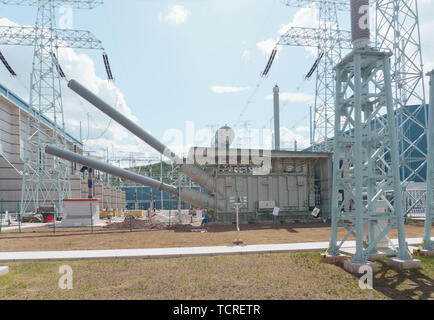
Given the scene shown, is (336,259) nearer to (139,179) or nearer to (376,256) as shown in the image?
(376,256)

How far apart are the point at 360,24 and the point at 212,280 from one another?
10586 mm

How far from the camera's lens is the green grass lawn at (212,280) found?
884 centimetres

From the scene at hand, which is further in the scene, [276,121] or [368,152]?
[276,121]

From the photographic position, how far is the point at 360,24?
39.4 feet

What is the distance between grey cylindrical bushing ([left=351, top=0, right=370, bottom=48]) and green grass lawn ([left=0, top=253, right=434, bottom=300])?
8252 millimetres

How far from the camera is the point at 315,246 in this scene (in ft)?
51.3

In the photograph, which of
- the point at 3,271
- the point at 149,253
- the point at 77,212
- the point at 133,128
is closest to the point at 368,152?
the point at 149,253

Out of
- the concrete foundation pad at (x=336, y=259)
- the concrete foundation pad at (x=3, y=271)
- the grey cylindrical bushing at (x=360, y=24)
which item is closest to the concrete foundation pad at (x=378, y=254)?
the concrete foundation pad at (x=336, y=259)

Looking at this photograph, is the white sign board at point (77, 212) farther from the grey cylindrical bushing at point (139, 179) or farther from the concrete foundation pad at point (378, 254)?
the concrete foundation pad at point (378, 254)

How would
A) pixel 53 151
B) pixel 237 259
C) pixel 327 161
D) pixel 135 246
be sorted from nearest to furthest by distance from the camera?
1. pixel 237 259
2. pixel 135 246
3. pixel 53 151
4. pixel 327 161

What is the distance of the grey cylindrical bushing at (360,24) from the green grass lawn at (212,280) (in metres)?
8.25
